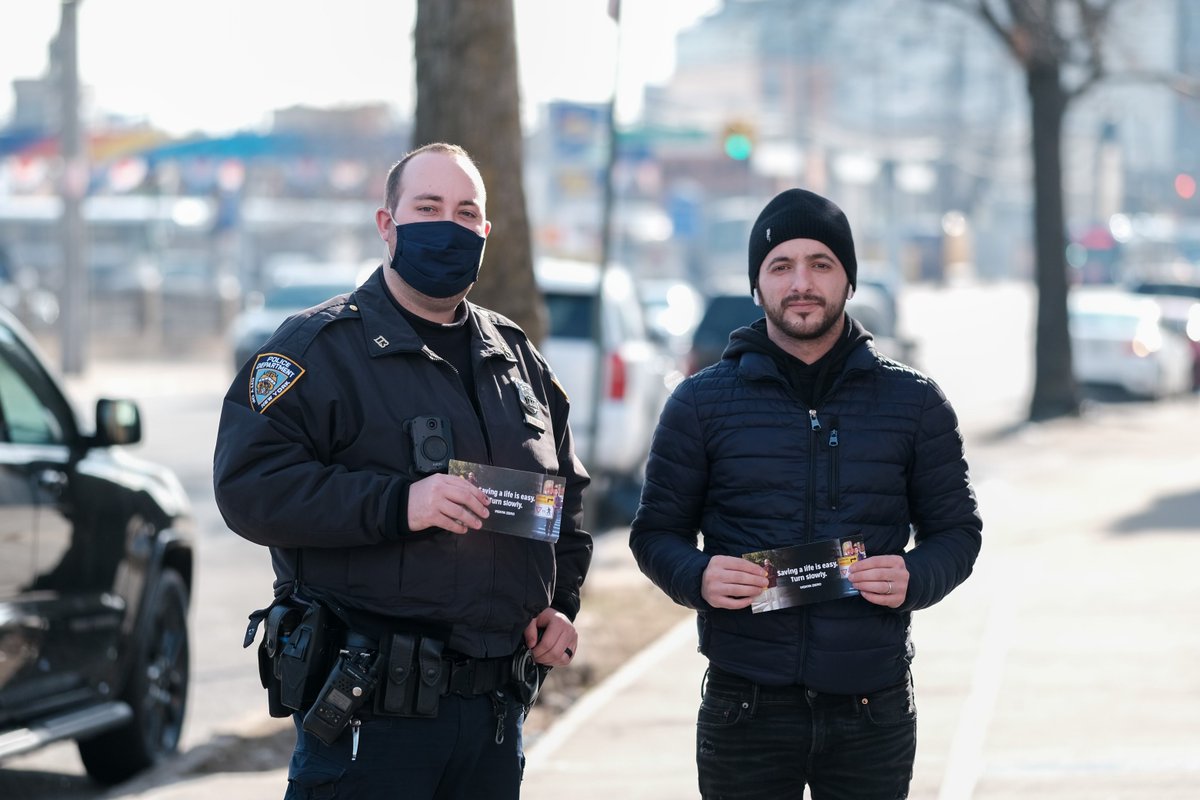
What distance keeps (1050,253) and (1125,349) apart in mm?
3855

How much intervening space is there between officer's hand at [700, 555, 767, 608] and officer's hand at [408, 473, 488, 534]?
0.58 metres

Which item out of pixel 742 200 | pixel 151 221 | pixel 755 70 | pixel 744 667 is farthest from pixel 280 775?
pixel 755 70

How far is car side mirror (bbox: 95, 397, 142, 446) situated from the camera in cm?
664

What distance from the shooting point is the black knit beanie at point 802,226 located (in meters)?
3.92

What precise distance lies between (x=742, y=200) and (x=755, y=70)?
40910mm

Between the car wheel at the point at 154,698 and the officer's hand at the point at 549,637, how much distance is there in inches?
135

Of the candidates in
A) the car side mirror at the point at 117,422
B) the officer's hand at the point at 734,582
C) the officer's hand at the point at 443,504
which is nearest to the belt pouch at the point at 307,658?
the officer's hand at the point at 443,504

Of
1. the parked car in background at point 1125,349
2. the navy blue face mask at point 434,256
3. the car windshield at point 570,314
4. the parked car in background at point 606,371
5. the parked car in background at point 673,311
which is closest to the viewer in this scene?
the navy blue face mask at point 434,256

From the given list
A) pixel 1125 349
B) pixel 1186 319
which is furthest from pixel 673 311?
pixel 1125 349

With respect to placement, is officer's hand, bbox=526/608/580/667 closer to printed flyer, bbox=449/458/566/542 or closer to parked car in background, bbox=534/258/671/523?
printed flyer, bbox=449/458/566/542

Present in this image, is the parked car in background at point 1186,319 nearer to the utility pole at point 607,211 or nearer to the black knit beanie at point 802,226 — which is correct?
the utility pole at point 607,211

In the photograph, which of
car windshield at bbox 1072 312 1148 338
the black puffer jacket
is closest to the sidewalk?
the black puffer jacket

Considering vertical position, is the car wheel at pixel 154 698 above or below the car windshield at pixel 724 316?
below

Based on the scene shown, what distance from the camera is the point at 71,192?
2894cm
